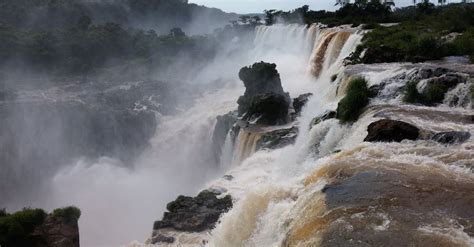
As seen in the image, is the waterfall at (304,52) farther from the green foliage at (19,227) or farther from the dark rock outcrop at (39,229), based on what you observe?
the green foliage at (19,227)

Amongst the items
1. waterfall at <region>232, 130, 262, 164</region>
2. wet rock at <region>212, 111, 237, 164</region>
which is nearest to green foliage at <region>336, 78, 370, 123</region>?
waterfall at <region>232, 130, 262, 164</region>

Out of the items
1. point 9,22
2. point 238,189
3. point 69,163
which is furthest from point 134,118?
point 9,22

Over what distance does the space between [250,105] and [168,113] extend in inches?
651

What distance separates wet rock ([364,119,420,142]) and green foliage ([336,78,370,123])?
2.86 metres

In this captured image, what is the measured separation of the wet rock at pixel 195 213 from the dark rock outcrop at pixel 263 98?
8455mm

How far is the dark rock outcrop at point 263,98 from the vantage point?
24.8 meters

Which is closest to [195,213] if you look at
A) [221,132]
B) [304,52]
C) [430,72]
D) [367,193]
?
[367,193]

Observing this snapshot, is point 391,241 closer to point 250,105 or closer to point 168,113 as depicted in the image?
point 250,105

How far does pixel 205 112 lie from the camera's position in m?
37.4

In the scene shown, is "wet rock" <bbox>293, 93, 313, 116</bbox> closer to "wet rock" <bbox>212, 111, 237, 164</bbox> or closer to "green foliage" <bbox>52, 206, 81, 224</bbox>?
"wet rock" <bbox>212, 111, 237, 164</bbox>

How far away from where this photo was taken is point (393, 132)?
1178 cm

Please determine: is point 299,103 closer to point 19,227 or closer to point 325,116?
point 325,116

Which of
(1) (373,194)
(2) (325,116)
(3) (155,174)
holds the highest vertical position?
(2) (325,116)

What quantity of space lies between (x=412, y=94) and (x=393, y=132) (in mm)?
3992
